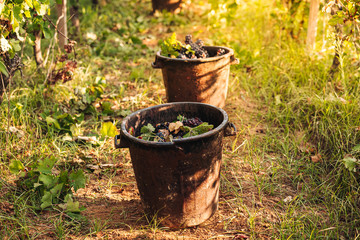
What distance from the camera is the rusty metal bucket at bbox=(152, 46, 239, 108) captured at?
298cm

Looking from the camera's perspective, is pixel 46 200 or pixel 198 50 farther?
pixel 198 50

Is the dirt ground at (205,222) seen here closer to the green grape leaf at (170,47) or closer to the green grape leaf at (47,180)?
the green grape leaf at (47,180)

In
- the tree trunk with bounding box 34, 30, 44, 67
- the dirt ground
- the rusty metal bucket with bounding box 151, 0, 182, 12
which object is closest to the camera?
the dirt ground

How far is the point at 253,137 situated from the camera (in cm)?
301

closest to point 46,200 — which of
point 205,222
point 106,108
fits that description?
point 205,222

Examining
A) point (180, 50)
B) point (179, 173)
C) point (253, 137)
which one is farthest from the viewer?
point (180, 50)

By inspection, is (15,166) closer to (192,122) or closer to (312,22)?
(192,122)

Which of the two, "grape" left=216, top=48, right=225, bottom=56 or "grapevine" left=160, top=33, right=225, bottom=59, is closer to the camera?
"grapevine" left=160, top=33, right=225, bottom=59

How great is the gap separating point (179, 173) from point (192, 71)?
1.38 metres

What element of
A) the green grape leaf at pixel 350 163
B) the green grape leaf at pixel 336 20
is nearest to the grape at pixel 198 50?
the green grape leaf at pixel 336 20

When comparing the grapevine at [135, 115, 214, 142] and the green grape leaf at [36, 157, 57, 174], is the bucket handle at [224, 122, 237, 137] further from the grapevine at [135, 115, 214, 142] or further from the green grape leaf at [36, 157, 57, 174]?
the green grape leaf at [36, 157, 57, 174]

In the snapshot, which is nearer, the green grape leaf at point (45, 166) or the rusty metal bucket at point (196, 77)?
the green grape leaf at point (45, 166)

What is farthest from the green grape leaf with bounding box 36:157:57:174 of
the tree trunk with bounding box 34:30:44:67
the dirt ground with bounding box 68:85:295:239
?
the tree trunk with bounding box 34:30:44:67

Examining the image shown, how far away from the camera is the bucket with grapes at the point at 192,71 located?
298cm
